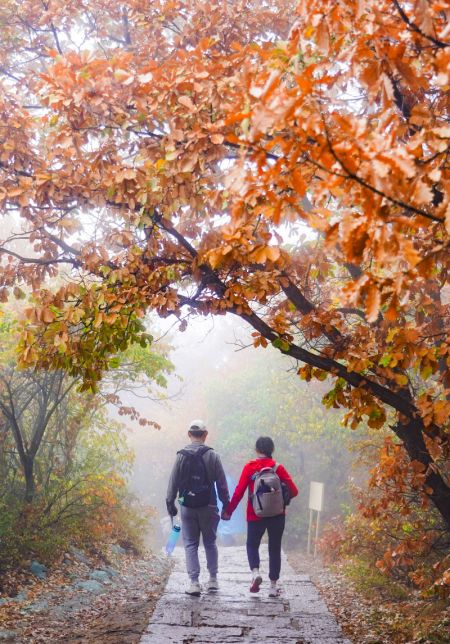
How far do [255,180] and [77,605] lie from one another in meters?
5.63

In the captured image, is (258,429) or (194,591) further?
(258,429)

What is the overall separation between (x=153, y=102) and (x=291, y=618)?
15.2ft

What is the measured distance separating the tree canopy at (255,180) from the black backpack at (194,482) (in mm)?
2382

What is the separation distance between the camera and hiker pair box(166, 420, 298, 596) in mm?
6781

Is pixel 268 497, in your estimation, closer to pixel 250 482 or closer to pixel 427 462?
pixel 250 482

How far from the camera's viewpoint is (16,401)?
866 cm

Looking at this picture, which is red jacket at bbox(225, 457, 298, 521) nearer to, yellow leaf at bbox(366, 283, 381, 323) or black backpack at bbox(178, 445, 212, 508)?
black backpack at bbox(178, 445, 212, 508)

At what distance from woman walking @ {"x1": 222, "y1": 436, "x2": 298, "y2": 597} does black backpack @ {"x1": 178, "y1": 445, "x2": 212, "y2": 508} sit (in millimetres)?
321

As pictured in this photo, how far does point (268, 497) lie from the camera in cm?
674

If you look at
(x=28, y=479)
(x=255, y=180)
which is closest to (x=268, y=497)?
(x=28, y=479)

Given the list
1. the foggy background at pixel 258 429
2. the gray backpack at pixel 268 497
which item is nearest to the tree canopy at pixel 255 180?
the gray backpack at pixel 268 497

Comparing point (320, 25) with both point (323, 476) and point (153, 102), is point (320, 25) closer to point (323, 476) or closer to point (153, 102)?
point (153, 102)

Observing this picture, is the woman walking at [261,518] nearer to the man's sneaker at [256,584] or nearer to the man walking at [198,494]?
the man's sneaker at [256,584]

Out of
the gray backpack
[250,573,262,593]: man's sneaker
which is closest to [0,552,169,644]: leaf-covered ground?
[250,573,262,593]: man's sneaker
